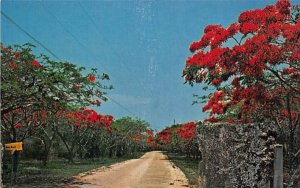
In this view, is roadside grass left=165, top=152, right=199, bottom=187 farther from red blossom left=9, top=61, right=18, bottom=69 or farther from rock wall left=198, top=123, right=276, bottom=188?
rock wall left=198, top=123, right=276, bottom=188

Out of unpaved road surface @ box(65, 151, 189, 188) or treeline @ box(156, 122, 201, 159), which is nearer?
unpaved road surface @ box(65, 151, 189, 188)

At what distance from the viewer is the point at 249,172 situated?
3213 millimetres

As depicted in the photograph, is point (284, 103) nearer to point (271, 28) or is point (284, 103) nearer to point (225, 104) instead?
point (225, 104)

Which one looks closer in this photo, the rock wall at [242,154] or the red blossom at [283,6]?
the rock wall at [242,154]

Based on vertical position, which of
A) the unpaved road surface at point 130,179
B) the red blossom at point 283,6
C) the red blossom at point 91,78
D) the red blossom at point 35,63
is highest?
the red blossom at point 283,6

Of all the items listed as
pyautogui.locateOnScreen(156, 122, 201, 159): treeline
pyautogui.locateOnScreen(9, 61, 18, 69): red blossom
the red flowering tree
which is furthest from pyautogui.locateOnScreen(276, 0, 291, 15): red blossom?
the red flowering tree

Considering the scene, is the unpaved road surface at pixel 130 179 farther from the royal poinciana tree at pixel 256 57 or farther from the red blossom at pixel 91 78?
the royal poinciana tree at pixel 256 57

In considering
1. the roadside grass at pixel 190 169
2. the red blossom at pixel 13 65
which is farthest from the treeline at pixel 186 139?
the red blossom at pixel 13 65

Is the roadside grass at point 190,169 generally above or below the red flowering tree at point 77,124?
below

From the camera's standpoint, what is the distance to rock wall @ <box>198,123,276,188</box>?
3193mm

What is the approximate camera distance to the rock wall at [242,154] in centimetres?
319

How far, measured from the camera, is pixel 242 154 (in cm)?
325

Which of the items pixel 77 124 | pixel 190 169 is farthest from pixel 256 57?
pixel 77 124

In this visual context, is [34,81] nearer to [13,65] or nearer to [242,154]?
[13,65]
